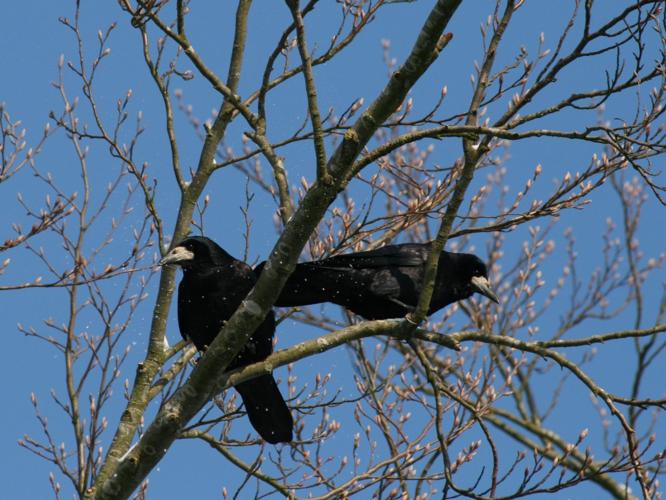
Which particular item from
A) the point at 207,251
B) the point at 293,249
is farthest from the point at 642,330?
the point at 207,251

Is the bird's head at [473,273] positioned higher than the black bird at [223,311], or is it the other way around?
the bird's head at [473,273]

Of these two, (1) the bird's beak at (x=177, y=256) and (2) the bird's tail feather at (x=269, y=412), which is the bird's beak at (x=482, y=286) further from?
(1) the bird's beak at (x=177, y=256)

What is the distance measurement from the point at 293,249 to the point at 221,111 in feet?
9.23

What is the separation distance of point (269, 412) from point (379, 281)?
1.15m

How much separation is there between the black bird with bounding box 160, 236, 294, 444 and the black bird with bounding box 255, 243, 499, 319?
330 millimetres

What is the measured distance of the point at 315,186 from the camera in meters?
4.37

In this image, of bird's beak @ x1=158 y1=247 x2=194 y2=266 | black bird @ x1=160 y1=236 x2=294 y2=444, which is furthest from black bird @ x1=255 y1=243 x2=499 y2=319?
bird's beak @ x1=158 y1=247 x2=194 y2=266

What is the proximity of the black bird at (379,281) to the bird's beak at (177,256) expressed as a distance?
23.6 inches

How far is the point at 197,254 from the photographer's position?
6625 mm

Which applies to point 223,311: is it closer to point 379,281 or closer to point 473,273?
point 379,281

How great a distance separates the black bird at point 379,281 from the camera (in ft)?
20.5

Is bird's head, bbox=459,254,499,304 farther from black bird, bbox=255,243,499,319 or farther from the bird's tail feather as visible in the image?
the bird's tail feather

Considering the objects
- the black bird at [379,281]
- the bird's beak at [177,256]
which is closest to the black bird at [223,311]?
the bird's beak at [177,256]

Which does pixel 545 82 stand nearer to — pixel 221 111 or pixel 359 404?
pixel 221 111
